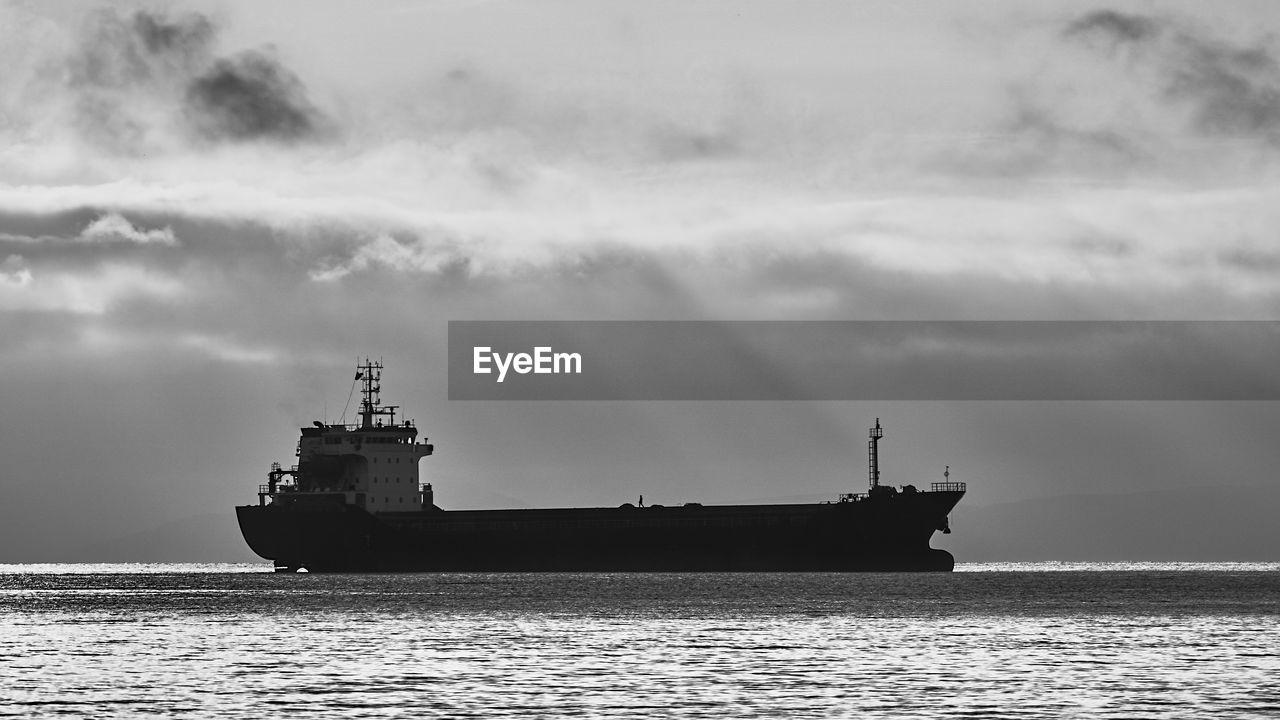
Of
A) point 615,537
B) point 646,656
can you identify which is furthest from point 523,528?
point 646,656

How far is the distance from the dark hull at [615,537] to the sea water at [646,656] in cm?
1942

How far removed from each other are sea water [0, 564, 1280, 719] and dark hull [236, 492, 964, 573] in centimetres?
1942

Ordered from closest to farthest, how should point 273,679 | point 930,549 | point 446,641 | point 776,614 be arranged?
point 273,679
point 446,641
point 776,614
point 930,549

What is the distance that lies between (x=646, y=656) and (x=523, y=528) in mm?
59650

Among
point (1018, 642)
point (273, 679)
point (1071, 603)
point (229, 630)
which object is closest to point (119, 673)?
point (273, 679)

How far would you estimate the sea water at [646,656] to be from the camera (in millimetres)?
34812

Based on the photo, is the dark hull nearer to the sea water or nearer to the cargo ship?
the cargo ship

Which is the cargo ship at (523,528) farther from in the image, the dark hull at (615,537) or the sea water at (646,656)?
the sea water at (646,656)

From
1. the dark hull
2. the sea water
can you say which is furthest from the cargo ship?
the sea water

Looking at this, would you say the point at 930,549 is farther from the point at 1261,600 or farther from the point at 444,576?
the point at 444,576

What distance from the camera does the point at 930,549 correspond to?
10156 centimetres

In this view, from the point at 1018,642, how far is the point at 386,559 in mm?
63092

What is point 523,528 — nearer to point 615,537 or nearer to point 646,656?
point 615,537

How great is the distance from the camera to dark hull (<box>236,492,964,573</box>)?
98.9 meters
